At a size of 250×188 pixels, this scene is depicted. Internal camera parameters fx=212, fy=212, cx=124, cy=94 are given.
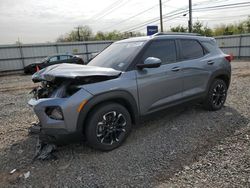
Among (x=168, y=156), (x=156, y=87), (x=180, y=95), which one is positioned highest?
(x=156, y=87)

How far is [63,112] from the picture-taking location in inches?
110

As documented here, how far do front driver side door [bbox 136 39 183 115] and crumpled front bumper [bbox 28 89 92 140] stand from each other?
999 millimetres

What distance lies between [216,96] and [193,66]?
1.15m

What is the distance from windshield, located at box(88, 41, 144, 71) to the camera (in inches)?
138

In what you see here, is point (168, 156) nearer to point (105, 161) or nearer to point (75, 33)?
point (105, 161)

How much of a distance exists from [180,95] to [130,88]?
1.27 meters

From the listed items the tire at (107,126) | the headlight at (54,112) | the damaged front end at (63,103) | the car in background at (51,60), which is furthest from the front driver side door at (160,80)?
the car in background at (51,60)

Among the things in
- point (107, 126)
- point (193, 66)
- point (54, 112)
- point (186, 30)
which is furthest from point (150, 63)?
point (186, 30)

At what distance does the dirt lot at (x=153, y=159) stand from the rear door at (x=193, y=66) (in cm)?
67

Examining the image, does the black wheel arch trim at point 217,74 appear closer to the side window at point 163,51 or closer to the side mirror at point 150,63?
the side window at point 163,51

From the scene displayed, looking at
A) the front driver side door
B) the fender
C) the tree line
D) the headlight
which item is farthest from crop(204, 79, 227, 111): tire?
the tree line

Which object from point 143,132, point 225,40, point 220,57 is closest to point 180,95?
point 143,132

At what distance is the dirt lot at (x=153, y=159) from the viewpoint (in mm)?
2615

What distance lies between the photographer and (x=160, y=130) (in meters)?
3.96
